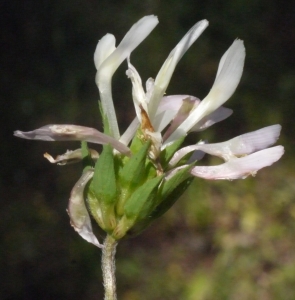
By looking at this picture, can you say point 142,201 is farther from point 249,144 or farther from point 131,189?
point 249,144

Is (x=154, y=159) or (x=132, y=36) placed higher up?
(x=132, y=36)

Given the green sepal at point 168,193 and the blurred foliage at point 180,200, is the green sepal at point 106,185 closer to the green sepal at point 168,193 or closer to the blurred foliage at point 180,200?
the green sepal at point 168,193

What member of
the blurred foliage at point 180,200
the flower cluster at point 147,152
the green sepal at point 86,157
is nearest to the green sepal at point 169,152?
the flower cluster at point 147,152

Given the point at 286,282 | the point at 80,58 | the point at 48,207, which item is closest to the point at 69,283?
the point at 48,207

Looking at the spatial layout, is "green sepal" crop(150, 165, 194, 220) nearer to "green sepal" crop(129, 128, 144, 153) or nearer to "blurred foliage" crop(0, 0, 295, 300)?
"green sepal" crop(129, 128, 144, 153)

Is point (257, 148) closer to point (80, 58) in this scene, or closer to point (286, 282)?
point (286, 282)

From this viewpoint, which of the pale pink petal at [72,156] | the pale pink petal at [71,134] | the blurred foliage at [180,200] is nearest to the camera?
the pale pink petal at [71,134]

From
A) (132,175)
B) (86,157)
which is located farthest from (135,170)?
(86,157)
